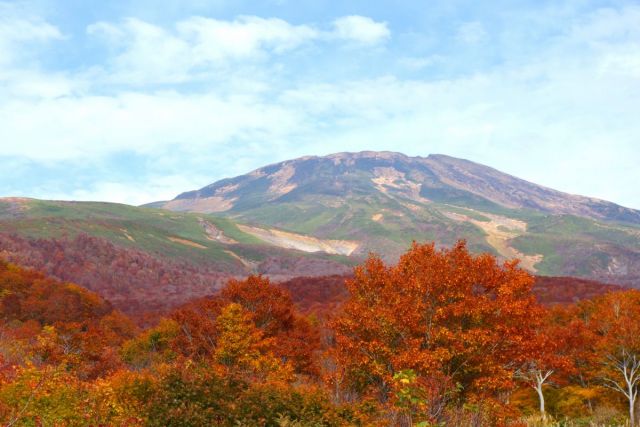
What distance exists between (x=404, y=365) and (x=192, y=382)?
943 cm

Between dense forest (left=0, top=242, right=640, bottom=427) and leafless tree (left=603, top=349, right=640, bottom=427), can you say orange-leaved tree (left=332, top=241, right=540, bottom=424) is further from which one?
leafless tree (left=603, top=349, right=640, bottom=427)

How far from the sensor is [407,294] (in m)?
24.5

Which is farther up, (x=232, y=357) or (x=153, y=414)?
(x=153, y=414)

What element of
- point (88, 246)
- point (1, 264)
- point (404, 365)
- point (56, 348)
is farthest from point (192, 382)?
point (88, 246)

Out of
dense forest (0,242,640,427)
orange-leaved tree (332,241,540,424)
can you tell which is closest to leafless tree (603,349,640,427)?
dense forest (0,242,640,427)

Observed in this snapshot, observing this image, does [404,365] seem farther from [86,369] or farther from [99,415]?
[86,369]

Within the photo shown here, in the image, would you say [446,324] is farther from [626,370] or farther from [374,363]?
[626,370]

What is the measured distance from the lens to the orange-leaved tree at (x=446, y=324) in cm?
2198

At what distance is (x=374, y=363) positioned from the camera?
22.8 metres

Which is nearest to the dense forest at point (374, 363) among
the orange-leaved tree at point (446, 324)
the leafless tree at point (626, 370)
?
the orange-leaved tree at point (446, 324)

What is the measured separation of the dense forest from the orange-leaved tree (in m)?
0.08

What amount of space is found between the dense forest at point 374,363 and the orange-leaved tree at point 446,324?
8 centimetres

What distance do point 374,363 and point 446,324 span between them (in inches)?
164

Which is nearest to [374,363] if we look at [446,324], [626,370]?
[446,324]
